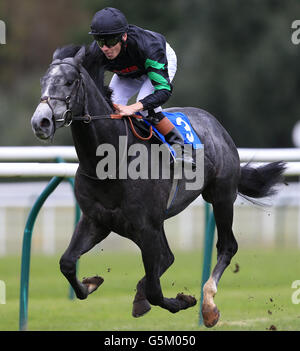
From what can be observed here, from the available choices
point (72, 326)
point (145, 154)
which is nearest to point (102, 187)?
point (145, 154)

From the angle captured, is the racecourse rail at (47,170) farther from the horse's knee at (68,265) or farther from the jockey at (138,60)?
the jockey at (138,60)

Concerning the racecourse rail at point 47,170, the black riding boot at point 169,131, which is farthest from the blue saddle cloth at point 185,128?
the racecourse rail at point 47,170

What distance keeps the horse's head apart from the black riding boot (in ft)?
2.07

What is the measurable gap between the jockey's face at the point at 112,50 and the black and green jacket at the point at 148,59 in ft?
0.15

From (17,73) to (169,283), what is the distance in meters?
26.8

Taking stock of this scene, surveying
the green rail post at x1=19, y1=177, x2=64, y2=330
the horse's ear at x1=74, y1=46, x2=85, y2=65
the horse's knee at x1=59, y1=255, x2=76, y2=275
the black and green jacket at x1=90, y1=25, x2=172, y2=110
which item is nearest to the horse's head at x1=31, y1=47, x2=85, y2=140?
the horse's ear at x1=74, y1=46, x2=85, y2=65

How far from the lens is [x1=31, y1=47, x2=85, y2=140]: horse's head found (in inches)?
187

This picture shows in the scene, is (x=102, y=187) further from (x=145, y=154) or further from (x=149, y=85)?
(x=149, y=85)

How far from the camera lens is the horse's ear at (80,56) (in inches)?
200

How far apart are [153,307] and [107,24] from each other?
2.71m

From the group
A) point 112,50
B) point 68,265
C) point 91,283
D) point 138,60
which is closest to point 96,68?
point 112,50

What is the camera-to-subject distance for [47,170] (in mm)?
5914

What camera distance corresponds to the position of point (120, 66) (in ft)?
18.1

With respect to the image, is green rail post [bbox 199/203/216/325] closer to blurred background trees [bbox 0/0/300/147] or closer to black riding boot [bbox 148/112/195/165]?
black riding boot [bbox 148/112/195/165]
